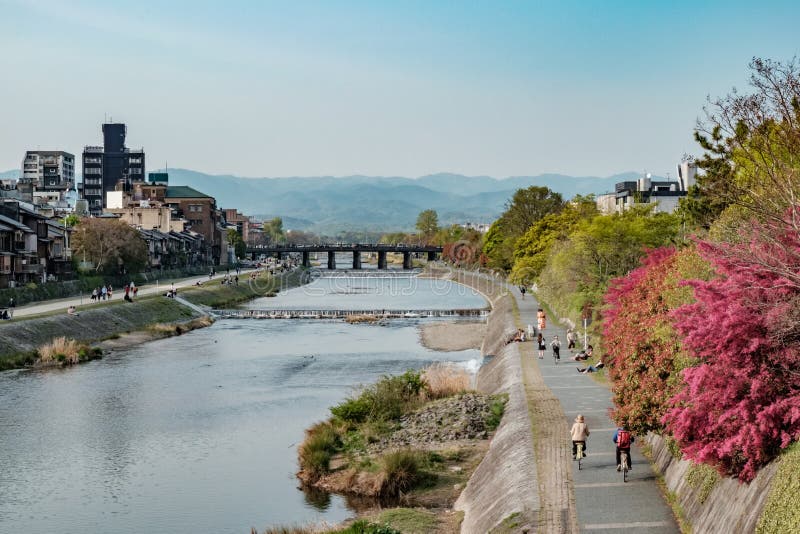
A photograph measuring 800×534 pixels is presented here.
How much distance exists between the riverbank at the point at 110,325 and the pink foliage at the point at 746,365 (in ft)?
152

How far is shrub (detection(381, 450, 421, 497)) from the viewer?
28.1m

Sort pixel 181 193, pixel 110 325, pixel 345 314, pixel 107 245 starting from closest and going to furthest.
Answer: pixel 110 325, pixel 345 314, pixel 107 245, pixel 181 193

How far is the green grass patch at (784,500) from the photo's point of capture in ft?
45.0

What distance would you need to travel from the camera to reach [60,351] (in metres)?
58.2

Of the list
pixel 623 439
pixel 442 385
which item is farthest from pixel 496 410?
pixel 623 439

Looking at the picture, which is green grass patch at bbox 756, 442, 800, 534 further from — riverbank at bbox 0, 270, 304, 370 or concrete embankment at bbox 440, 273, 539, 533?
riverbank at bbox 0, 270, 304, 370

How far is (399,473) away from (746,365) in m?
13.6

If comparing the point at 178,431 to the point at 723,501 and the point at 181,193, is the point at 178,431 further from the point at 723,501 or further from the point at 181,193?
the point at 181,193

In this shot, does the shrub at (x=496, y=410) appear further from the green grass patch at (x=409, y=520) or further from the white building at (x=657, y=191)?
the white building at (x=657, y=191)

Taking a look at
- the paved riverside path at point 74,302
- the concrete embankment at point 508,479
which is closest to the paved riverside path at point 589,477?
the concrete embankment at point 508,479

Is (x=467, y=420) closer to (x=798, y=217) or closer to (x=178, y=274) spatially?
(x=798, y=217)

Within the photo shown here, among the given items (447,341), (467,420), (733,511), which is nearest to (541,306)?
(447,341)

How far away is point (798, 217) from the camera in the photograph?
700 inches

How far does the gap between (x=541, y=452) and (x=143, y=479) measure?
14120mm
